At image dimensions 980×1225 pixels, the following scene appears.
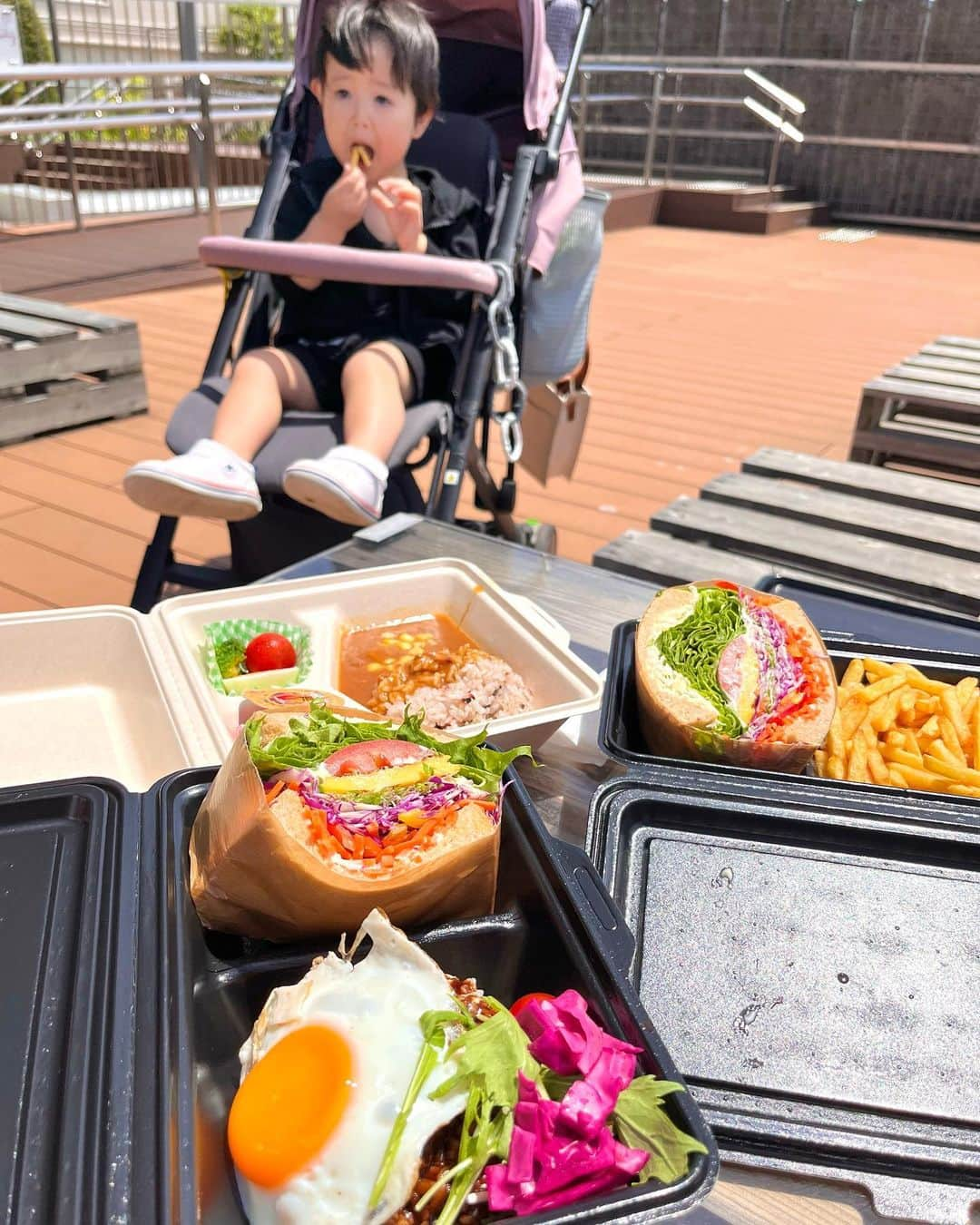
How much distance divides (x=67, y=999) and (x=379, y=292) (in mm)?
2348

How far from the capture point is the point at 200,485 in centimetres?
203

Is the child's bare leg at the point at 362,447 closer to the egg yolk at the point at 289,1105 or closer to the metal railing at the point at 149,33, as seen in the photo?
the egg yolk at the point at 289,1105

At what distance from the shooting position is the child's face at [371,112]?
2535mm

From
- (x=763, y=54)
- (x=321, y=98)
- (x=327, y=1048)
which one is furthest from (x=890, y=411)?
(x=763, y=54)

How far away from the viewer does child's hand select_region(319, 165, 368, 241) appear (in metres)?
2.56

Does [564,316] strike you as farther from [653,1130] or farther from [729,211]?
[729,211]

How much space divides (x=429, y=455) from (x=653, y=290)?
5110mm

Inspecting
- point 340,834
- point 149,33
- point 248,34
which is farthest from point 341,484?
point 248,34

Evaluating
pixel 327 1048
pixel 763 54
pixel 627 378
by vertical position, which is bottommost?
pixel 627 378

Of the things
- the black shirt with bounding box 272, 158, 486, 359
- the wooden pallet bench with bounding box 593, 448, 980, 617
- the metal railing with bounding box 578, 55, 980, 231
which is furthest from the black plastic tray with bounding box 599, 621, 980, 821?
the metal railing with bounding box 578, 55, 980, 231

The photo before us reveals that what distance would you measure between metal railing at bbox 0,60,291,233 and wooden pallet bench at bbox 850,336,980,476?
3.95m

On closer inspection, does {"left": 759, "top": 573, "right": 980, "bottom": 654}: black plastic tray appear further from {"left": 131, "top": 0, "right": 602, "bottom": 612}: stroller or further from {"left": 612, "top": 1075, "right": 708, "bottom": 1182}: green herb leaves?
{"left": 612, "top": 1075, "right": 708, "bottom": 1182}: green herb leaves

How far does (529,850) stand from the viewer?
0.87m

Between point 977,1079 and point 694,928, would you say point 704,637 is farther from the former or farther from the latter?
point 977,1079
